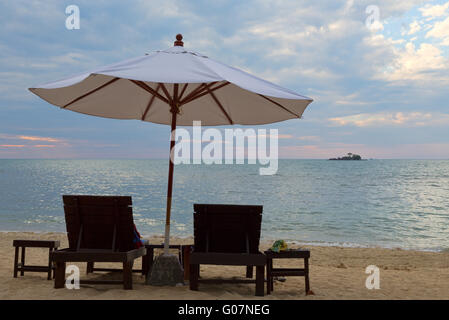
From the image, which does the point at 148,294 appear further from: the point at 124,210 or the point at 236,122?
the point at 236,122

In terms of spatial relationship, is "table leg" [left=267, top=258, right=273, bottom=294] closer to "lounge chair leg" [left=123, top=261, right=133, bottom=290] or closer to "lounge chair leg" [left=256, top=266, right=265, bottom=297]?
"lounge chair leg" [left=256, top=266, right=265, bottom=297]

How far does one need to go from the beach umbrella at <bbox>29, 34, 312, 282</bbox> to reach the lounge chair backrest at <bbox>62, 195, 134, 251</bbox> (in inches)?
21.1

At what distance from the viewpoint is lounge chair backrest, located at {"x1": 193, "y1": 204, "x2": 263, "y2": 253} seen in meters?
4.41

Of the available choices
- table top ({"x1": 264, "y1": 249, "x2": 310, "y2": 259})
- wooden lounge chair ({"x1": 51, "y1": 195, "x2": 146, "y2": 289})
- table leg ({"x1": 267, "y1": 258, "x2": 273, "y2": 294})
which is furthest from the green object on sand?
wooden lounge chair ({"x1": 51, "y1": 195, "x2": 146, "y2": 289})

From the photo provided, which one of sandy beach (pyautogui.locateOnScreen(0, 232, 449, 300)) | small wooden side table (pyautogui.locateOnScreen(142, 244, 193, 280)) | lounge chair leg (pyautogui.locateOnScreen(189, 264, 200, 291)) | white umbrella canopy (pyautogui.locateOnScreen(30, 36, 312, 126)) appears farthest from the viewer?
small wooden side table (pyautogui.locateOnScreen(142, 244, 193, 280))

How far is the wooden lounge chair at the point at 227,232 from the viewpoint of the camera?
4.39 metres

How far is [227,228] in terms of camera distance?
4.47 meters

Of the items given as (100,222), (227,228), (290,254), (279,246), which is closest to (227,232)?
(227,228)

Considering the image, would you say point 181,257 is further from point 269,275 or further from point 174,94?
point 174,94

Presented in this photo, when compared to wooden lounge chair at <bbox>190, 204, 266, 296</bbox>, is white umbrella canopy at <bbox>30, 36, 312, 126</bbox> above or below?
above

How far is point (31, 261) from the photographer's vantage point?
7.25 m

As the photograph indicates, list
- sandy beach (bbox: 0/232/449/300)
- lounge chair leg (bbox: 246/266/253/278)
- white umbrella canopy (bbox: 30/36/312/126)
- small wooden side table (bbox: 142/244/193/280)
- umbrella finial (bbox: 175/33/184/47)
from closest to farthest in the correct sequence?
white umbrella canopy (bbox: 30/36/312/126) → sandy beach (bbox: 0/232/449/300) → small wooden side table (bbox: 142/244/193/280) → umbrella finial (bbox: 175/33/184/47) → lounge chair leg (bbox: 246/266/253/278)
